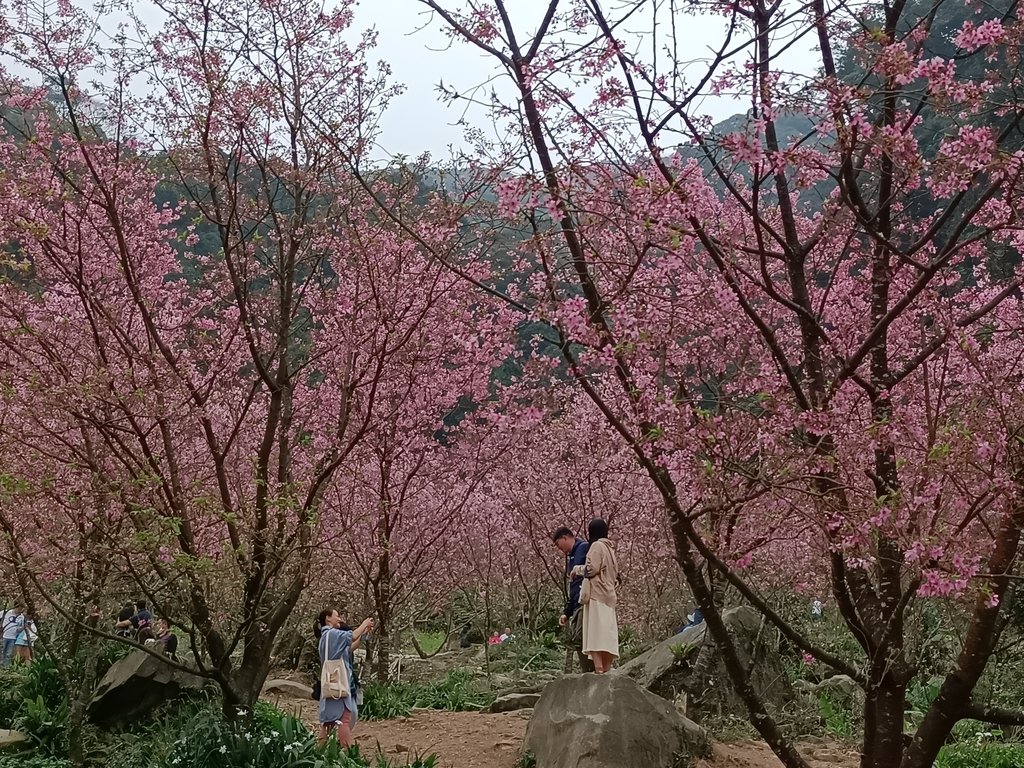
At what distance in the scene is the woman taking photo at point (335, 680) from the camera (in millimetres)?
7344

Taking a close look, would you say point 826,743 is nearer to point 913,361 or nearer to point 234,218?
point 913,361

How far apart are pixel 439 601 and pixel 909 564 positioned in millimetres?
13205

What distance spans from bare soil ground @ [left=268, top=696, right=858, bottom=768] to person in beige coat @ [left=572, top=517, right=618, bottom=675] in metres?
1.19

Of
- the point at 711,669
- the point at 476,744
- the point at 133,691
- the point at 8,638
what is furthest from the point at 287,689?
the point at 711,669

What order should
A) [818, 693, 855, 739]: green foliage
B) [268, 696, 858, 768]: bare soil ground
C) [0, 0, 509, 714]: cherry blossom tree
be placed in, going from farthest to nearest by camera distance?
[818, 693, 855, 739]: green foliage → [268, 696, 858, 768]: bare soil ground → [0, 0, 509, 714]: cherry blossom tree

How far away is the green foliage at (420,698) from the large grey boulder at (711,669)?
2225 millimetres

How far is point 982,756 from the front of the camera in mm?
7207

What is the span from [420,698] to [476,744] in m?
2.57

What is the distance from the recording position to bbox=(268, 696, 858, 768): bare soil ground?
746cm

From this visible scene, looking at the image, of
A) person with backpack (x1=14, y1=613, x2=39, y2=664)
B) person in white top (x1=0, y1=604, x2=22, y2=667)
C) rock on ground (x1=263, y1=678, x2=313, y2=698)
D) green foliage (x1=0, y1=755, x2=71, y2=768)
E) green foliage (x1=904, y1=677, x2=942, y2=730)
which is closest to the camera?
green foliage (x1=0, y1=755, x2=71, y2=768)

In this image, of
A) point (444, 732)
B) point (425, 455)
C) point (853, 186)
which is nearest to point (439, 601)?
point (425, 455)

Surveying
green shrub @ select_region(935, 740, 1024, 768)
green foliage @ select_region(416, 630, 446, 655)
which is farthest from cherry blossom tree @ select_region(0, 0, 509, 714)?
green foliage @ select_region(416, 630, 446, 655)

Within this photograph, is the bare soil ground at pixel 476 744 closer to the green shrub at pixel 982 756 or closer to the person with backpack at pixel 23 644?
the green shrub at pixel 982 756

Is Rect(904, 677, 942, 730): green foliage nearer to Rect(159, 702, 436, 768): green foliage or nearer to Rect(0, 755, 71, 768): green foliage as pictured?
Rect(159, 702, 436, 768): green foliage
